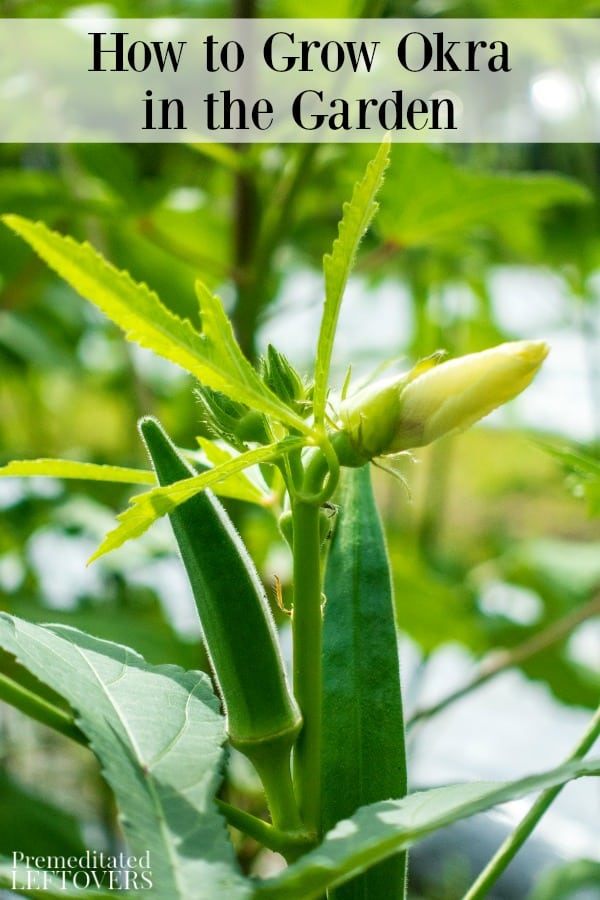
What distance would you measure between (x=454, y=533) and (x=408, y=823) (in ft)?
6.46

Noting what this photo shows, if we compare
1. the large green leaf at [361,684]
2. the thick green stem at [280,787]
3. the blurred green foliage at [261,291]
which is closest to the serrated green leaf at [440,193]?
the blurred green foliage at [261,291]

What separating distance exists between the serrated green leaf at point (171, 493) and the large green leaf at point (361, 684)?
83mm

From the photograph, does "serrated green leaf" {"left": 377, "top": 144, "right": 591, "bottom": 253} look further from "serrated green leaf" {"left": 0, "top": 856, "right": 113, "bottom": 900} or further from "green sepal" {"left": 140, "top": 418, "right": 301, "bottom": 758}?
"serrated green leaf" {"left": 0, "top": 856, "right": 113, "bottom": 900}

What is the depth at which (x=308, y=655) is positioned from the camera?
0.26m

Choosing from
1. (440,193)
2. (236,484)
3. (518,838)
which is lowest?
(518,838)

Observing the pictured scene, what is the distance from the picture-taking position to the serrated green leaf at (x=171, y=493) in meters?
0.24

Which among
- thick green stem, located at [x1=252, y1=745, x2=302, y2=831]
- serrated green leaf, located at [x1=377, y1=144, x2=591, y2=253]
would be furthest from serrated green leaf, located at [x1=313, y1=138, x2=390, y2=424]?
serrated green leaf, located at [x1=377, y1=144, x2=591, y2=253]

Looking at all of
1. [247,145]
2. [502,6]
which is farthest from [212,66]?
[502,6]

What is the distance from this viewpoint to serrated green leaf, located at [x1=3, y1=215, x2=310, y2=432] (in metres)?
0.21

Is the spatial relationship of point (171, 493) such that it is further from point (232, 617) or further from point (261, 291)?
point (261, 291)

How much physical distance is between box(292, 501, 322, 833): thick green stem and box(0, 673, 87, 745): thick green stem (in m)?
0.06

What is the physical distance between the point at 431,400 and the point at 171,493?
0.07 metres

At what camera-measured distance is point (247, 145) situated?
678mm

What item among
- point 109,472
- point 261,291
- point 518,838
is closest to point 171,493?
point 109,472
